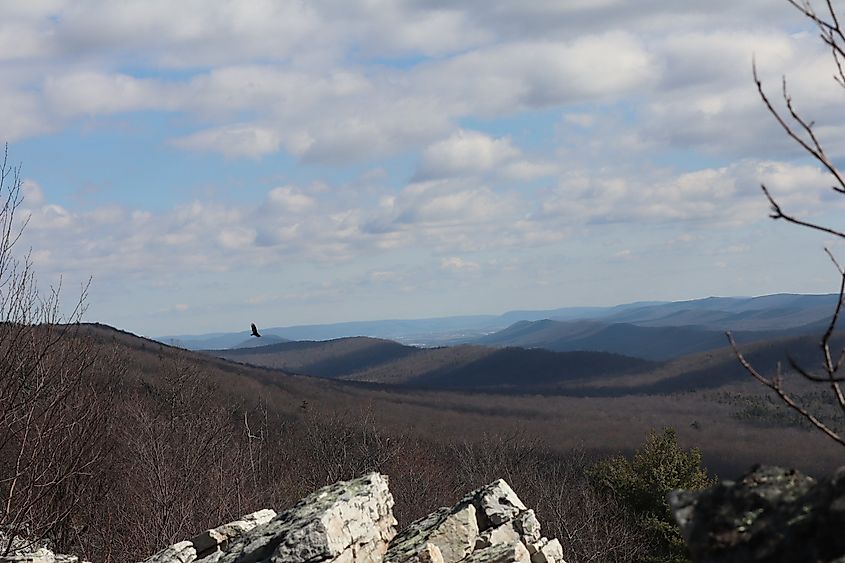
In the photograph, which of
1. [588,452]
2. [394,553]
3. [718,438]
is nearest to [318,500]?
[394,553]

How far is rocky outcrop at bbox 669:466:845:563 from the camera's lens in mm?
4988

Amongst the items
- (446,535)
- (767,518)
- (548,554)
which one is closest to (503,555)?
(446,535)

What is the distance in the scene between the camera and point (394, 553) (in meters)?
15.5

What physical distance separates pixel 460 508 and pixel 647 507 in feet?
106

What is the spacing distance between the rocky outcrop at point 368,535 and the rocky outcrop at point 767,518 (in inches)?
343

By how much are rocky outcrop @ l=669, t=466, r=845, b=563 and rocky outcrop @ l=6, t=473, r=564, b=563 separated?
28.6 ft

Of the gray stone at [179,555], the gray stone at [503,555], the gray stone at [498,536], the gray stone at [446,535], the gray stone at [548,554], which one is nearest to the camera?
the gray stone at [503,555]

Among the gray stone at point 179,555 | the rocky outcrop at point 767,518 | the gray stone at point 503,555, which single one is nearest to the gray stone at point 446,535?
the gray stone at point 503,555

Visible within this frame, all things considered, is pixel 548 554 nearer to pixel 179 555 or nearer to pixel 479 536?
pixel 479 536

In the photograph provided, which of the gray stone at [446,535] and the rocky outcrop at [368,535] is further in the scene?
the gray stone at [446,535]

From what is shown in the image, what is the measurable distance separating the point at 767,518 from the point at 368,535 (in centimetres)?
1051

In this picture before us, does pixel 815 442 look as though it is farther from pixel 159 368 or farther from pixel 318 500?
pixel 318 500

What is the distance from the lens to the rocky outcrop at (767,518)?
196 inches

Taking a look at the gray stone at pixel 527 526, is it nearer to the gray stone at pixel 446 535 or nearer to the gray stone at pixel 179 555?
the gray stone at pixel 446 535
